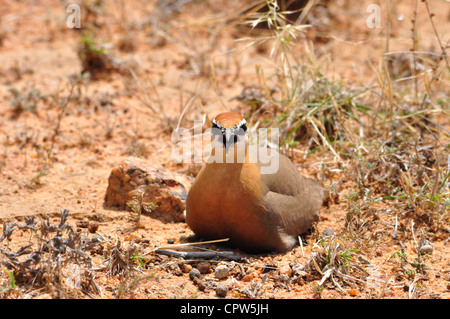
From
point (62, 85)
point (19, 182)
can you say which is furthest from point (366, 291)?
point (62, 85)

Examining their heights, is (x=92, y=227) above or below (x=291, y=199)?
below

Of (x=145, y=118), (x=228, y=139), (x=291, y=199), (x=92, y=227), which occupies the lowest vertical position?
(x=92, y=227)

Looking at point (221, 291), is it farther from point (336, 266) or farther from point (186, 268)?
point (336, 266)

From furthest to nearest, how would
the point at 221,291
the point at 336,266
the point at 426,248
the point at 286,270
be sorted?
1. the point at 426,248
2. the point at 286,270
3. the point at 336,266
4. the point at 221,291

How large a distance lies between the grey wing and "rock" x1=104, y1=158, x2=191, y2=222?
82cm

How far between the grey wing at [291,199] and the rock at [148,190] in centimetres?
82

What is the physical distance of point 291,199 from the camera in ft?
13.3

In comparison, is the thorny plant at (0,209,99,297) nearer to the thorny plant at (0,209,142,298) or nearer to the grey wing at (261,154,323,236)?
the thorny plant at (0,209,142,298)

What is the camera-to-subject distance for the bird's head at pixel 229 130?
3.62 m

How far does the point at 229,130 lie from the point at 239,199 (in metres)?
0.46

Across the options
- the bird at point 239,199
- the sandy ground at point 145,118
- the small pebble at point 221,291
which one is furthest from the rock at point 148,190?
the small pebble at point 221,291

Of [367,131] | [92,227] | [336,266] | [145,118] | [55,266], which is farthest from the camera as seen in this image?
[145,118]

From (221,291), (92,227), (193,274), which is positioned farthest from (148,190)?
(221,291)
